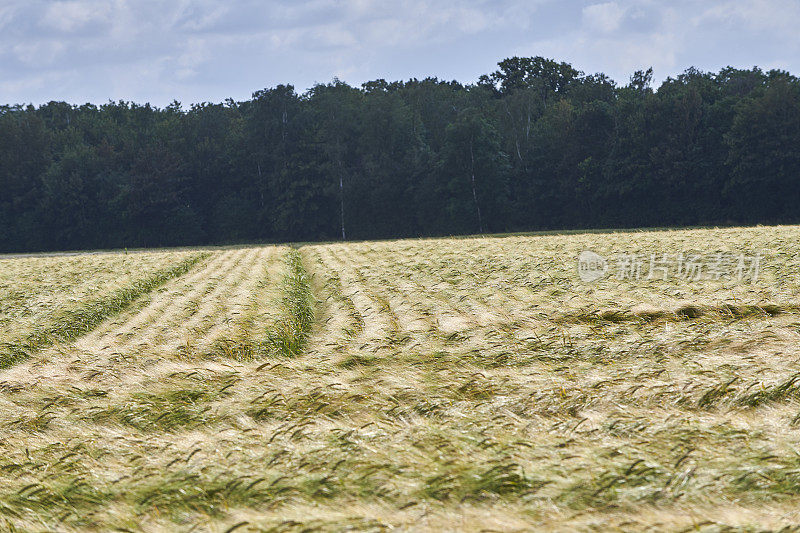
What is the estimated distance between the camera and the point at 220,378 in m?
8.11

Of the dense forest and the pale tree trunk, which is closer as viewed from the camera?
the dense forest

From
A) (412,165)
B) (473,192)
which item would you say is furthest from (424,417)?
(412,165)

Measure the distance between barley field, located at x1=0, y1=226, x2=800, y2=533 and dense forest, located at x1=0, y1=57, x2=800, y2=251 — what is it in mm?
49863

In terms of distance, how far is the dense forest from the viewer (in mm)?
58281

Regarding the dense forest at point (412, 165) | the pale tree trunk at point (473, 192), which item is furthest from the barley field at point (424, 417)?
the pale tree trunk at point (473, 192)

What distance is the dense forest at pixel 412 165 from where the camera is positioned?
191 feet

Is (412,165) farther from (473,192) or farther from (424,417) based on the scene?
(424,417)

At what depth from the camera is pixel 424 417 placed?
21.2 ft

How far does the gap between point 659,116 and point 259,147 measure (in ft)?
133

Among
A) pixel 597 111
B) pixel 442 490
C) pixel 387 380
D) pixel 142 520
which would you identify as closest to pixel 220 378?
pixel 387 380

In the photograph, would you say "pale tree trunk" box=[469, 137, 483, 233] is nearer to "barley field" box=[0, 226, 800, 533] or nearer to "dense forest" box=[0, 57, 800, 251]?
"dense forest" box=[0, 57, 800, 251]

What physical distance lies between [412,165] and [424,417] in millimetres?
62120

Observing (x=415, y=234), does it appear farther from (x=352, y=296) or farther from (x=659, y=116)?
(x=352, y=296)

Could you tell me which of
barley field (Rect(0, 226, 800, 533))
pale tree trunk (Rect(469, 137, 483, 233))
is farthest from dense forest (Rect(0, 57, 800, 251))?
barley field (Rect(0, 226, 800, 533))
